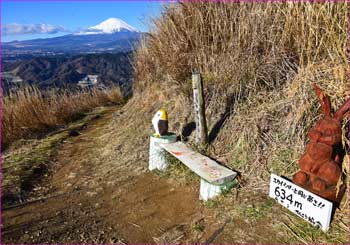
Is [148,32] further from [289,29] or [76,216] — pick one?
[76,216]

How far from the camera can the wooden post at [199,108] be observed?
320cm

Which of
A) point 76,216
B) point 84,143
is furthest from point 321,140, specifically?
point 84,143

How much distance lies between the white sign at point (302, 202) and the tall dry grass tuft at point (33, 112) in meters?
4.19

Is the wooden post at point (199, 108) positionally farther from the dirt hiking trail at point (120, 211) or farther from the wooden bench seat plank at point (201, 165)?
the dirt hiking trail at point (120, 211)

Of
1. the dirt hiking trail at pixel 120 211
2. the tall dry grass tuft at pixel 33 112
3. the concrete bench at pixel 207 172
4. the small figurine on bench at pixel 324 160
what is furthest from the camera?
the tall dry grass tuft at pixel 33 112

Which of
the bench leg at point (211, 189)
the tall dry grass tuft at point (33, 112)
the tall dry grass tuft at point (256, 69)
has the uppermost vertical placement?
the tall dry grass tuft at point (256, 69)

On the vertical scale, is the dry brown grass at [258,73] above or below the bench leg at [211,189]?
above

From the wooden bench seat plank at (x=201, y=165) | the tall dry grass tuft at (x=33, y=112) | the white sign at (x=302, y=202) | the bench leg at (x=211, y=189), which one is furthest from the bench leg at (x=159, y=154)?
the tall dry grass tuft at (x=33, y=112)

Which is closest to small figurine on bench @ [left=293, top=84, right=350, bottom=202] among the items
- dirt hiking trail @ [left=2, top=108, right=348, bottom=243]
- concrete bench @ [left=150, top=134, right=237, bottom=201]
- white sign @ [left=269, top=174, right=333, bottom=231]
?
white sign @ [left=269, top=174, right=333, bottom=231]

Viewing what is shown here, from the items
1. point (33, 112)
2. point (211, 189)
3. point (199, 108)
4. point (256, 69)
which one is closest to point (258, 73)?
point (256, 69)

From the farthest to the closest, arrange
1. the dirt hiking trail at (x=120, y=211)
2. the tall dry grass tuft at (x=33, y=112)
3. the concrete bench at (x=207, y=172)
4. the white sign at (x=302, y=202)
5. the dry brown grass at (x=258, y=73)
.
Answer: the tall dry grass tuft at (x=33, y=112) → the dry brown grass at (x=258, y=73) → the concrete bench at (x=207, y=172) → the dirt hiking trail at (x=120, y=211) → the white sign at (x=302, y=202)

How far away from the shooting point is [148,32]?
539 cm

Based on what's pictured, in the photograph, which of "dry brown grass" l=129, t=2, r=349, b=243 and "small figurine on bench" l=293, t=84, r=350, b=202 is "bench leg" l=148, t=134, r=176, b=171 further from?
"small figurine on bench" l=293, t=84, r=350, b=202

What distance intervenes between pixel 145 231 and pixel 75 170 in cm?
162
